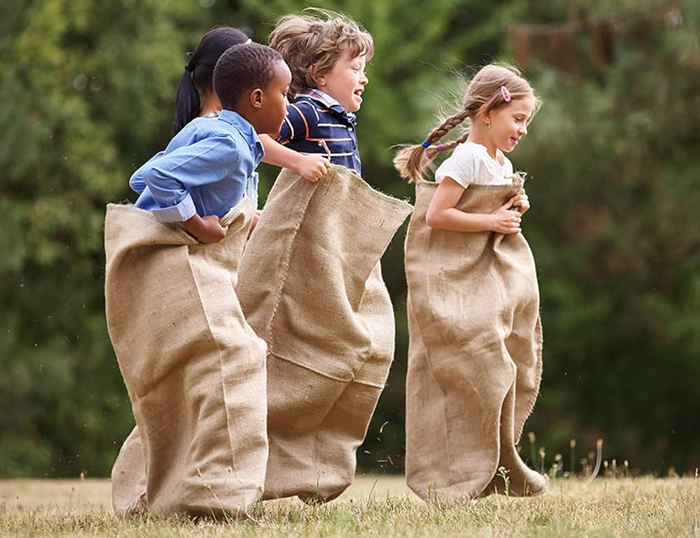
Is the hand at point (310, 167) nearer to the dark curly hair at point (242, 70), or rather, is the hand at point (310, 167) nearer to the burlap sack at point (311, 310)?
the burlap sack at point (311, 310)

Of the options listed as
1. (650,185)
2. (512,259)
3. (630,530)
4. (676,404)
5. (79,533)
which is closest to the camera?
(630,530)

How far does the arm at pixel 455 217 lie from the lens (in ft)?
17.2

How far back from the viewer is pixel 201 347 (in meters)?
4.39

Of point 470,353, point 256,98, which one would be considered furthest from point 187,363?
point 470,353

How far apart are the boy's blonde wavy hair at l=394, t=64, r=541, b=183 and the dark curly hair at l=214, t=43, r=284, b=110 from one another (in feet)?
3.69

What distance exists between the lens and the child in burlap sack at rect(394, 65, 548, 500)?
5195 mm

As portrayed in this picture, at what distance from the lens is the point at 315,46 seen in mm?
5254

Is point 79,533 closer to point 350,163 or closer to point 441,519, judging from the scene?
point 441,519

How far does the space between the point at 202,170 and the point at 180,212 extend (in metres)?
0.17

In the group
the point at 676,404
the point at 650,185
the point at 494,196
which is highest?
the point at 494,196

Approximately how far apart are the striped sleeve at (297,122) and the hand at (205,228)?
0.71 metres

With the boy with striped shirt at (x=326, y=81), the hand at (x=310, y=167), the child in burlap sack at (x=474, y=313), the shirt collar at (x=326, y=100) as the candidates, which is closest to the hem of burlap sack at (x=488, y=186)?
the child in burlap sack at (x=474, y=313)

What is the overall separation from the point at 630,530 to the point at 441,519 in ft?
2.26

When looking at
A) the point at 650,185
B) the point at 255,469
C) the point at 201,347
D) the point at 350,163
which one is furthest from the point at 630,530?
the point at 650,185
